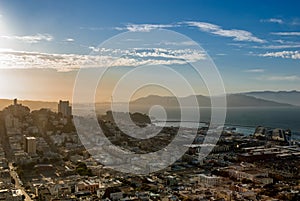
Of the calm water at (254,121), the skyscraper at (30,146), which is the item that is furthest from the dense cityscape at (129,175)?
the calm water at (254,121)

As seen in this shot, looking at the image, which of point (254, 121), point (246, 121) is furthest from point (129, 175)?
point (254, 121)

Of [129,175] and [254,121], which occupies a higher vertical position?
[254,121]

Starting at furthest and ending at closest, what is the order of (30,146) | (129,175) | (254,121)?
(254,121) → (30,146) → (129,175)

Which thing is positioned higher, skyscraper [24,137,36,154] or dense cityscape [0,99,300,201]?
skyscraper [24,137,36,154]

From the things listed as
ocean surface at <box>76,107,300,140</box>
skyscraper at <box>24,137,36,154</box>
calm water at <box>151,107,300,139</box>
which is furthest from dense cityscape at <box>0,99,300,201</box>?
calm water at <box>151,107,300,139</box>

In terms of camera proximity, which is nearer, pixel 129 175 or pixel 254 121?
pixel 129 175

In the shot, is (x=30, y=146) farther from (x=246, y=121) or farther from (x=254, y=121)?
(x=254, y=121)

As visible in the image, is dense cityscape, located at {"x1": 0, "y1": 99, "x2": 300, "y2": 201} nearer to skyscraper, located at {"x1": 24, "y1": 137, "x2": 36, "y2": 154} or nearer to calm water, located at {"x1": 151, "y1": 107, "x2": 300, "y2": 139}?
skyscraper, located at {"x1": 24, "y1": 137, "x2": 36, "y2": 154}

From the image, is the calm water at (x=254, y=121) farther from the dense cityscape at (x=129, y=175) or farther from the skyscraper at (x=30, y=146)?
the skyscraper at (x=30, y=146)

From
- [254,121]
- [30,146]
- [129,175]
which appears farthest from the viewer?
[254,121]
